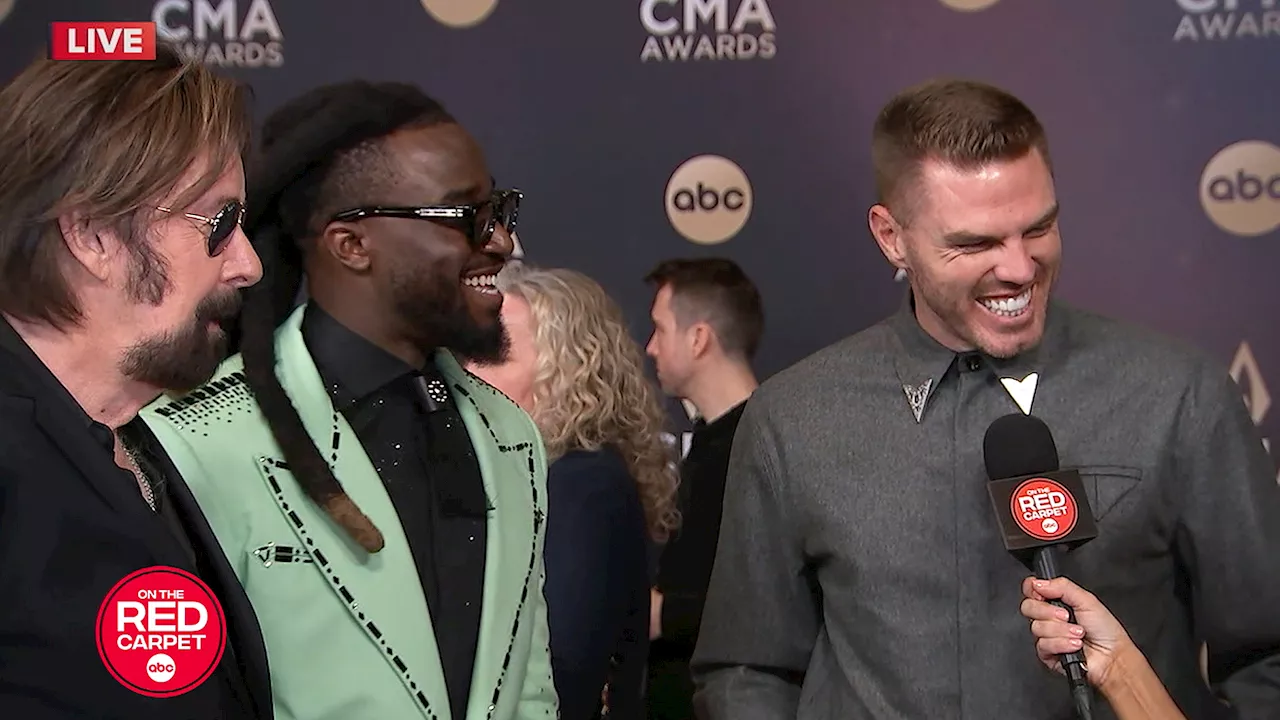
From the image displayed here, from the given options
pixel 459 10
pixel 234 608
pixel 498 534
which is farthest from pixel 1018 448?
pixel 459 10

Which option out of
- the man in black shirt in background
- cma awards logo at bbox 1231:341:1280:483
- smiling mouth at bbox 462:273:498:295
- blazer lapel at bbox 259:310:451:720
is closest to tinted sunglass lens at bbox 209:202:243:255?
blazer lapel at bbox 259:310:451:720

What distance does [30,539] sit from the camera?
48.5 inches

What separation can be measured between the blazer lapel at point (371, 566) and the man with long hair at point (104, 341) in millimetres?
163

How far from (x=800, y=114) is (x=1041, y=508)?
82.9 inches

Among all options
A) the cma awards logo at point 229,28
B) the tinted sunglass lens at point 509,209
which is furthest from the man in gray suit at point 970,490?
the cma awards logo at point 229,28

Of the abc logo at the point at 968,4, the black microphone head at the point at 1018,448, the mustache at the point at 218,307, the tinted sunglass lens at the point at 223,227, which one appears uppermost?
the abc logo at the point at 968,4

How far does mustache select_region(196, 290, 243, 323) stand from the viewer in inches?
58.2

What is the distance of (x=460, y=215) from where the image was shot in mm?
1838

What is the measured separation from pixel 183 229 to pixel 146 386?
16 centimetres

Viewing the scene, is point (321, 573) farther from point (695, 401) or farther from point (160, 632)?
point (695, 401)

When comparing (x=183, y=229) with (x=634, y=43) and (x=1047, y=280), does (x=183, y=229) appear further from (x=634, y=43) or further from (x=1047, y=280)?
(x=634, y=43)

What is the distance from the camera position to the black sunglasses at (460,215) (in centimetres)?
182

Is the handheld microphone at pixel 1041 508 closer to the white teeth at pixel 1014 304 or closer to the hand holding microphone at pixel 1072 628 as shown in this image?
the hand holding microphone at pixel 1072 628

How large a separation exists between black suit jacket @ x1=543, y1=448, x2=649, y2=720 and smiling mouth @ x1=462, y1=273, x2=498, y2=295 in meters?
0.64
